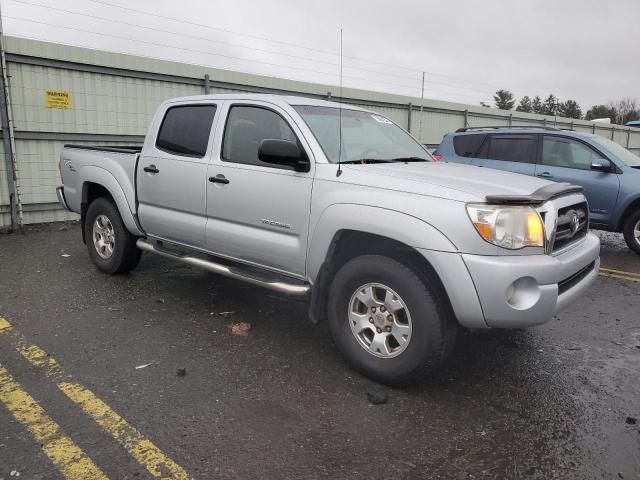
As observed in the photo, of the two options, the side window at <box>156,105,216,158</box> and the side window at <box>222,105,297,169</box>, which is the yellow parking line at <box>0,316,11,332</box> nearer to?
the side window at <box>156,105,216,158</box>

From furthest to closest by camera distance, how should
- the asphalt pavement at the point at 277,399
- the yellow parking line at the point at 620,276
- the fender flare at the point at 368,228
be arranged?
1. the yellow parking line at the point at 620,276
2. the fender flare at the point at 368,228
3. the asphalt pavement at the point at 277,399

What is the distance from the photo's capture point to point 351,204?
3361mm

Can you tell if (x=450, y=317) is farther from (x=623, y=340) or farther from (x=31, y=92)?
(x=31, y=92)

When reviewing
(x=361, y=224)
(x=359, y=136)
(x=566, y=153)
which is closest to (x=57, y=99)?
(x=359, y=136)

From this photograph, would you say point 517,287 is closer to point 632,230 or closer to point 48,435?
point 48,435

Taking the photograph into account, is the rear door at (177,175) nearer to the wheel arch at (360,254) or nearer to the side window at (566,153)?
the wheel arch at (360,254)

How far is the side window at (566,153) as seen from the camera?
25.8ft

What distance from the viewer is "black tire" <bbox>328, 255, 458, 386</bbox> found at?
10.1 ft

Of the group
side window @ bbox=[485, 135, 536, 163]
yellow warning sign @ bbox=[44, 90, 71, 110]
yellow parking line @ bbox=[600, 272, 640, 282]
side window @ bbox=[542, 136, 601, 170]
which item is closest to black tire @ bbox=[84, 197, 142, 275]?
yellow warning sign @ bbox=[44, 90, 71, 110]

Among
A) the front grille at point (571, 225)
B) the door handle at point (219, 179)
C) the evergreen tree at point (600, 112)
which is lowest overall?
the front grille at point (571, 225)

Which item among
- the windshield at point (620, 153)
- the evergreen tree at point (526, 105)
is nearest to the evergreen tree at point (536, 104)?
the evergreen tree at point (526, 105)

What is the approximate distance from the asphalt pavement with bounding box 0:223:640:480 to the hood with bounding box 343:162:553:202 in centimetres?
131

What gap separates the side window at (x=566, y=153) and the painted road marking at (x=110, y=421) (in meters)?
7.46

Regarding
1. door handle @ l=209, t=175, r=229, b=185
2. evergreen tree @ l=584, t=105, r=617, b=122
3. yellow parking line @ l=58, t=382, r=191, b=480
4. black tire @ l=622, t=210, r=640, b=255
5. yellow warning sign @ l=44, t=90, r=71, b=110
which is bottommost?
yellow parking line @ l=58, t=382, r=191, b=480
